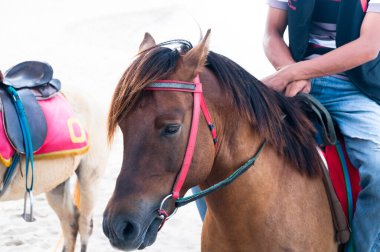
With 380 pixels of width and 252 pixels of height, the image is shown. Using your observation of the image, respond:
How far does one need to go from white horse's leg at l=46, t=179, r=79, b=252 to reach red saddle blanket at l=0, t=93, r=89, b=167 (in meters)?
0.58

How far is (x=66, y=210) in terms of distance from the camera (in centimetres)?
353

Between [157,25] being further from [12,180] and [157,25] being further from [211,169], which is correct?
[211,169]

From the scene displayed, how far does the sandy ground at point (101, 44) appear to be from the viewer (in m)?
4.03

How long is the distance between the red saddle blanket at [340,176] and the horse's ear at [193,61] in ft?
2.24

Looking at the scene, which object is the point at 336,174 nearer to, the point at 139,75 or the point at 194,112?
the point at 194,112

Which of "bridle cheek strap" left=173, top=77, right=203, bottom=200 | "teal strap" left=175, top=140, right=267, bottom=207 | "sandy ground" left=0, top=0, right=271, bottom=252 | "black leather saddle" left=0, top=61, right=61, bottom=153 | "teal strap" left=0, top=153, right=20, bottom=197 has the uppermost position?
"bridle cheek strap" left=173, top=77, right=203, bottom=200

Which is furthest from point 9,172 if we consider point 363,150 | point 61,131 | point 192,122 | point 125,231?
point 363,150

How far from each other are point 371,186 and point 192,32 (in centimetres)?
1358

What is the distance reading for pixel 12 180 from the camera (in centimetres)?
282

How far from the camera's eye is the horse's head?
1350 mm

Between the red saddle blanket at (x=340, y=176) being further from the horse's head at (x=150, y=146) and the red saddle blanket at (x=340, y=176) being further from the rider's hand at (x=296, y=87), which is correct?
the horse's head at (x=150, y=146)

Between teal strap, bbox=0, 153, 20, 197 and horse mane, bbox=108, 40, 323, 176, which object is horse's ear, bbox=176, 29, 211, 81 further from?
teal strap, bbox=0, 153, 20, 197

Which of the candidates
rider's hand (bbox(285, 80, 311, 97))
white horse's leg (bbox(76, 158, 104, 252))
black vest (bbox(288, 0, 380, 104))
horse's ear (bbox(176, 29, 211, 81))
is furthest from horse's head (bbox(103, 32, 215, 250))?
white horse's leg (bbox(76, 158, 104, 252))

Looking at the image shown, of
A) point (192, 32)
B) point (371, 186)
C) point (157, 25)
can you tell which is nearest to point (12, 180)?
point (371, 186)
